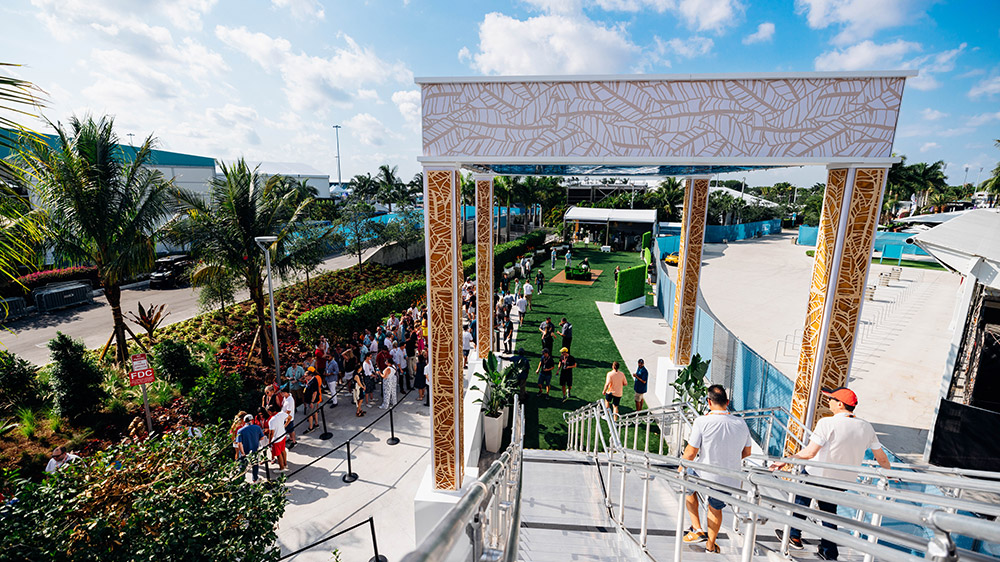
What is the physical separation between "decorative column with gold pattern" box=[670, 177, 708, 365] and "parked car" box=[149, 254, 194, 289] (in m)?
23.5

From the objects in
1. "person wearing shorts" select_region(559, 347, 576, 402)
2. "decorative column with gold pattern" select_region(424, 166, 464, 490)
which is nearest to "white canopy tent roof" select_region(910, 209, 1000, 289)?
"person wearing shorts" select_region(559, 347, 576, 402)

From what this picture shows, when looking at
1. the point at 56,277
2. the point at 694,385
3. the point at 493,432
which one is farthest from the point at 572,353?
the point at 56,277

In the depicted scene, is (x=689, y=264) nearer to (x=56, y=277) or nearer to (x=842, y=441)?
(x=842, y=441)

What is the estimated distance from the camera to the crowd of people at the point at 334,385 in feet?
26.9

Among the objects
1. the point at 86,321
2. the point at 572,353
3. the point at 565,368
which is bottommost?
the point at 86,321

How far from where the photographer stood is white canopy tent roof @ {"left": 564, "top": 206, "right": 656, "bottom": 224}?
37.7m

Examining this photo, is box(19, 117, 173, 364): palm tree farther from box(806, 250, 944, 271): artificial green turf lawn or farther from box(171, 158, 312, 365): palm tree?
box(806, 250, 944, 271): artificial green turf lawn

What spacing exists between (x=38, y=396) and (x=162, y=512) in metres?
9.53

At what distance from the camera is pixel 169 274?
23.6m

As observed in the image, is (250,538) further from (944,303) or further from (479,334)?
(944,303)

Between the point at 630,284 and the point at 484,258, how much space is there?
936 cm

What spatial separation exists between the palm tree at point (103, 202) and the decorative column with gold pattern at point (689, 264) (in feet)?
42.5

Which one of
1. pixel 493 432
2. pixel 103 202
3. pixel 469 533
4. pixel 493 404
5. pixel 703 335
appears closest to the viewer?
pixel 469 533

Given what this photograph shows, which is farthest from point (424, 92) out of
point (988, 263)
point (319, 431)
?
point (988, 263)
